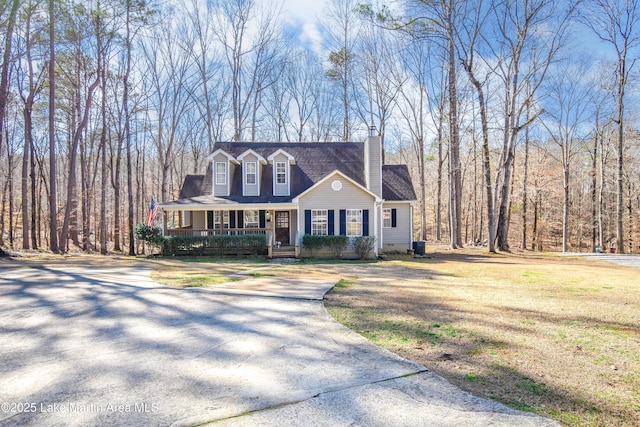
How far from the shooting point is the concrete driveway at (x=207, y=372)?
2.63 meters

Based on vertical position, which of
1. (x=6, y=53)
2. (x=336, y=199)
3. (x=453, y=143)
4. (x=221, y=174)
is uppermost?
(x=6, y=53)

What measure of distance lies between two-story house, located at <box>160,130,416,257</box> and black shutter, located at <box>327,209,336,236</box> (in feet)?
0.16

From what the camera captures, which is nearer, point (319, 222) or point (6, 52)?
point (6, 52)

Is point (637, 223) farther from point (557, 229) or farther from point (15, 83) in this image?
point (15, 83)

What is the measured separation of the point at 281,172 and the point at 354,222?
487 centimetres

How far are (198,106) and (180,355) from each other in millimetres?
26878

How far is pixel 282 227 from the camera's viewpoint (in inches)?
728

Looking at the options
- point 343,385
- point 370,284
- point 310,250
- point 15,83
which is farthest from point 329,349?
point 15,83

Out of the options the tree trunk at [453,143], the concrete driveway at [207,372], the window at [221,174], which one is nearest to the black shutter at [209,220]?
the window at [221,174]

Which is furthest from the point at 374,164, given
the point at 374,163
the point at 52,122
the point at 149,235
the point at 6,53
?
the point at 6,53

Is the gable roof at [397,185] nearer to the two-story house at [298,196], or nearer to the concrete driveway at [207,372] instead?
the two-story house at [298,196]

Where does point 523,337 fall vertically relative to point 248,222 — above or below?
below

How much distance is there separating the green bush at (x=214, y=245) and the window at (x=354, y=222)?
160 inches

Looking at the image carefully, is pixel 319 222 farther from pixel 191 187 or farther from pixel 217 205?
pixel 191 187
